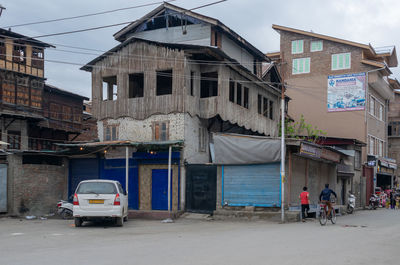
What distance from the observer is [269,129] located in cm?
3222

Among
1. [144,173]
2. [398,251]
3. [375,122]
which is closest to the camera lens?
[398,251]

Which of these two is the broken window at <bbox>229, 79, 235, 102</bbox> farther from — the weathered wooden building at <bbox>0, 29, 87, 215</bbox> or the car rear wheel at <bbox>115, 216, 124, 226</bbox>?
the car rear wheel at <bbox>115, 216, 124, 226</bbox>

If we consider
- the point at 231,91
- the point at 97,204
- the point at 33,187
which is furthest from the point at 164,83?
the point at 97,204

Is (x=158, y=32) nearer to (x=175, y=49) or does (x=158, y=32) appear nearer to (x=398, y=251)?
(x=175, y=49)

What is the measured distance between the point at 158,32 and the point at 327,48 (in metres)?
20.2

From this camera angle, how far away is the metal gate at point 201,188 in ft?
71.8

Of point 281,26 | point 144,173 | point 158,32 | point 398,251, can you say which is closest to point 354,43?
point 281,26

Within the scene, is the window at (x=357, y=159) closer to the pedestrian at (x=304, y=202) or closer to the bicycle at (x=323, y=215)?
the pedestrian at (x=304, y=202)

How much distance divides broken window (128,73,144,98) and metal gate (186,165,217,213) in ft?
20.4

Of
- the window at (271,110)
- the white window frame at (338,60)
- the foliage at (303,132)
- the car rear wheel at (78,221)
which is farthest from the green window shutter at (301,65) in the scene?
the car rear wheel at (78,221)

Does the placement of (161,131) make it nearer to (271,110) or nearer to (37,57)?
(271,110)

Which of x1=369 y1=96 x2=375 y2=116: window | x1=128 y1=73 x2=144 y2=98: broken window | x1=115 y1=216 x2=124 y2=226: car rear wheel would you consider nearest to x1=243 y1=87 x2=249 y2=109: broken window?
x1=128 y1=73 x2=144 y2=98: broken window

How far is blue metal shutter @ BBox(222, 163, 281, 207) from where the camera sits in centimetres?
2019

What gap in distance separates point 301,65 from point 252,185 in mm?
26006
